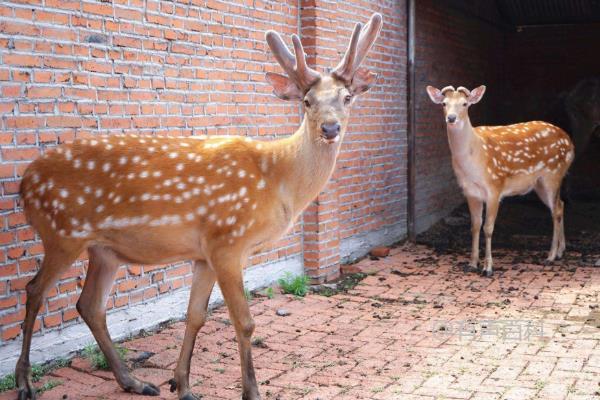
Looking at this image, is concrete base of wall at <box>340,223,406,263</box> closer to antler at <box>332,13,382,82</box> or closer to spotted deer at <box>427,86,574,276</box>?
spotted deer at <box>427,86,574,276</box>

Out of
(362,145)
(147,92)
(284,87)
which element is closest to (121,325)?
(147,92)

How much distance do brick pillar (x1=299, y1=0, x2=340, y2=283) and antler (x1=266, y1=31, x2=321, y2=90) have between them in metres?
2.81

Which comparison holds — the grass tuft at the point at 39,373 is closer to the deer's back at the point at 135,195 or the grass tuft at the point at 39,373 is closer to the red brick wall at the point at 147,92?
the red brick wall at the point at 147,92

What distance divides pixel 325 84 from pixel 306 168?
501 mm

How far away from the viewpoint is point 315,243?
290 inches

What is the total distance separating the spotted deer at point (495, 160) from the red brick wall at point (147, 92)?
114 cm

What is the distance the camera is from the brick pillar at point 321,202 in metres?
7.23

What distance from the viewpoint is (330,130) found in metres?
4.07

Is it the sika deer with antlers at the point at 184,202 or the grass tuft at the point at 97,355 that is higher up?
the sika deer with antlers at the point at 184,202

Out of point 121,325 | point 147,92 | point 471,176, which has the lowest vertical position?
point 121,325

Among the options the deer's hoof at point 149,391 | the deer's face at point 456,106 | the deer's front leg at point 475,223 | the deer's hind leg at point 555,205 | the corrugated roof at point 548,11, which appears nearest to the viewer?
the deer's hoof at point 149,391

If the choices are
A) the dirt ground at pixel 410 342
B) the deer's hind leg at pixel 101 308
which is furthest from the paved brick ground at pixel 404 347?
the deer's hind leg at pixel 101 308

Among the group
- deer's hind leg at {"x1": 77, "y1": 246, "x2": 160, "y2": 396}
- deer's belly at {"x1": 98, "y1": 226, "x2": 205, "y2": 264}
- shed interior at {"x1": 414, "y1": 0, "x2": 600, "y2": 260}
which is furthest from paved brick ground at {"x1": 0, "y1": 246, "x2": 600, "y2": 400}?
shed interior at {"x1": 414, "y1": 0, "x2": 600, "y2": 260}

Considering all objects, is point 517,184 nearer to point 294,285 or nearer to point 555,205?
point 555,205
